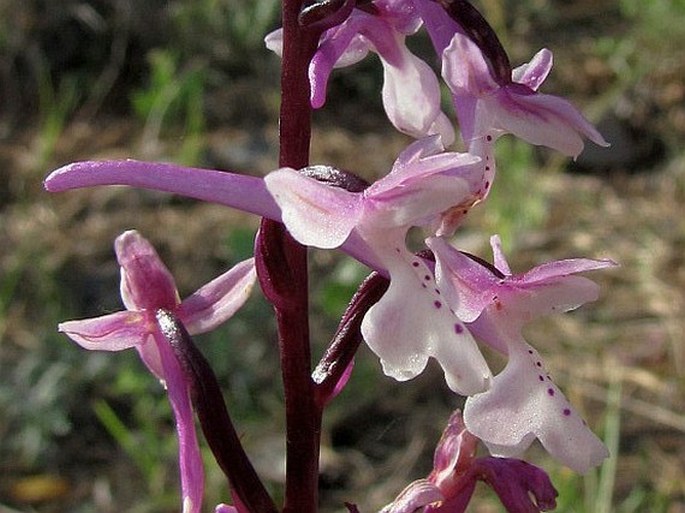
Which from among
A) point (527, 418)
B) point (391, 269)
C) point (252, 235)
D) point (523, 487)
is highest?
point (391, 269)

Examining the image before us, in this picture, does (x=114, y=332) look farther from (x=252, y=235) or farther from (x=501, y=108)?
(x=252, y=235)

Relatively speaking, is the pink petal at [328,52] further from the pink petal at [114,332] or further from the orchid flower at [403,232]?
the pink petal at [114,332]

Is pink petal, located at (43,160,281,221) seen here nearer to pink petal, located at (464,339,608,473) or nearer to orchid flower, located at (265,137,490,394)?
orchid flower, located at (265,137,490,394)

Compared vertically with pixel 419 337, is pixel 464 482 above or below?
below

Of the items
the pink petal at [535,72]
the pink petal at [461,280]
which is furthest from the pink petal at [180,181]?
the pink petal at [535,72]

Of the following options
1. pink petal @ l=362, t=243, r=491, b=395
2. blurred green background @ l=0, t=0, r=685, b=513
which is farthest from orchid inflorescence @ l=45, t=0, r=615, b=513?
blurred green background @ l=0, t=0, r=685, b=513

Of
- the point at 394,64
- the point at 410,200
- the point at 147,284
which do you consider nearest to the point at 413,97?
the point at 394,64

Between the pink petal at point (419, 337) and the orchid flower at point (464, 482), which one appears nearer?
Result: the pink petal at point (419, 337)
